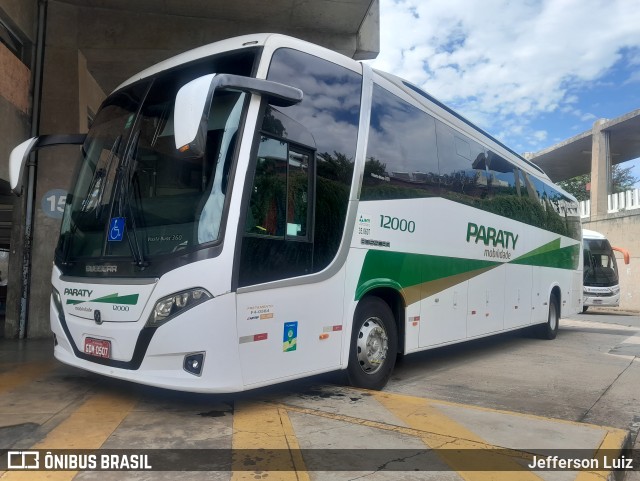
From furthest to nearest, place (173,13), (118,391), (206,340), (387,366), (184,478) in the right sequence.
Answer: (173,13) < (387,366) < (118,391) < (206,340) < (184,478)

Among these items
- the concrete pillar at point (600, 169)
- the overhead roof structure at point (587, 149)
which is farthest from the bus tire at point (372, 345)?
the concrete pillar at point (600, 169)

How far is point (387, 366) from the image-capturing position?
21.2 ft

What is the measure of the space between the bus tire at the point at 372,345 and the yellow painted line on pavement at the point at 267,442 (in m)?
1.15

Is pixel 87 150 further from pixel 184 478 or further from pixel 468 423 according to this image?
pixel 468 423

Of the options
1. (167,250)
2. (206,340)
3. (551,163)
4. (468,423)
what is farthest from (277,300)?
(551,163)

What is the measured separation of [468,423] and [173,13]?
9423 millimetres

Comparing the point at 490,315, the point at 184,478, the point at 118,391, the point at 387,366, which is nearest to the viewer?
the point at 184,478

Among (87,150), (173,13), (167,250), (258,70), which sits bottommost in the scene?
(167,250)

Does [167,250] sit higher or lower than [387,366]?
higher

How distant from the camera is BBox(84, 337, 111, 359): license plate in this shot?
483cm

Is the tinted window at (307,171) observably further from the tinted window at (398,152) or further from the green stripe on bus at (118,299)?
the green stripe on bus at (118,299)

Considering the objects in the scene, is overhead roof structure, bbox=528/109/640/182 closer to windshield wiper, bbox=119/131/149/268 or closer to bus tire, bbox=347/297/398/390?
bus tire, bbox=347/297/398/390

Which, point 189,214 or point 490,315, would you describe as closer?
point 189,214

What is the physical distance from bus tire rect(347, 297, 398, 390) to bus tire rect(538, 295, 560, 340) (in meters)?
7.12
